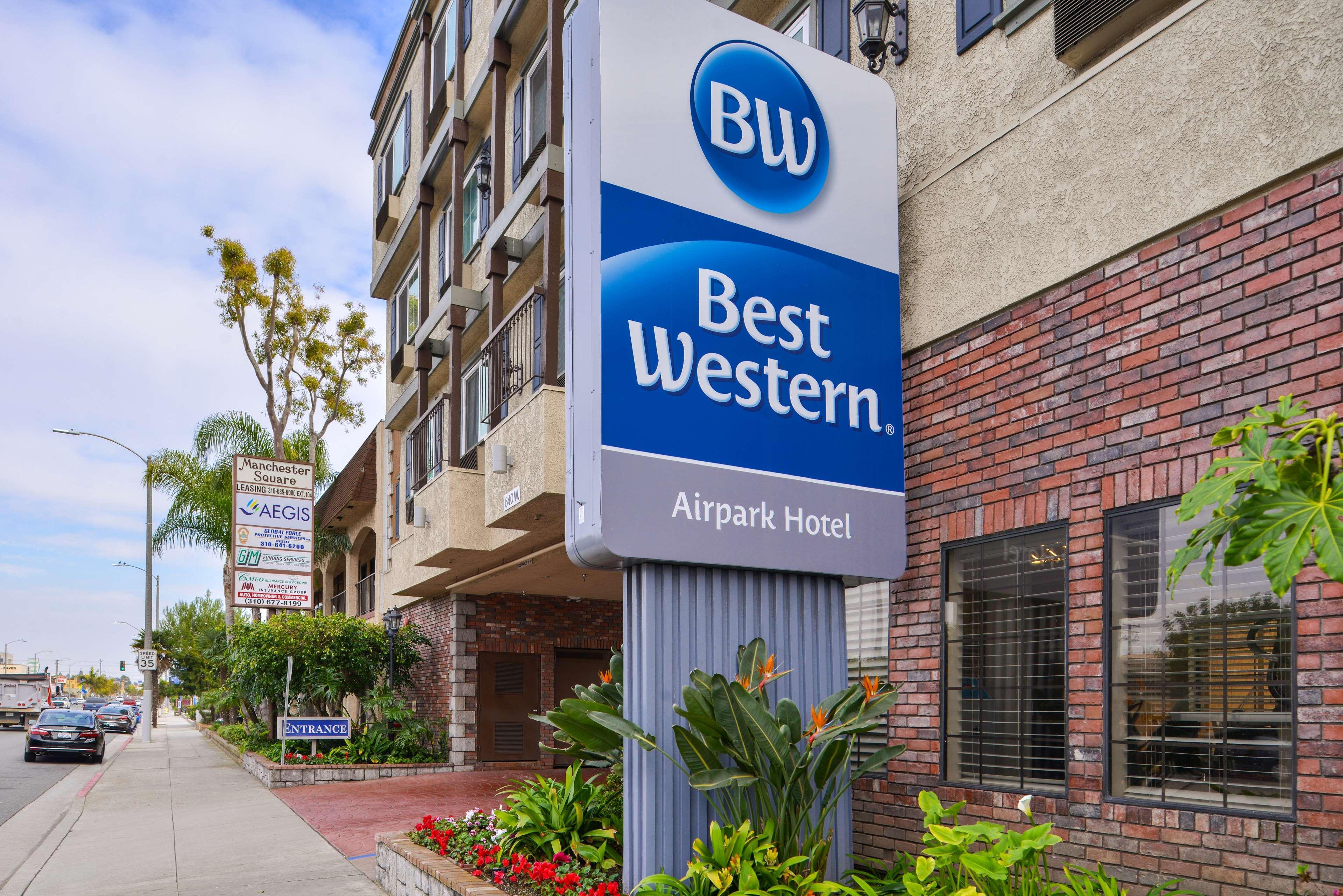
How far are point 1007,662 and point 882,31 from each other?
4796 mm

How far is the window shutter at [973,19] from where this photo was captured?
7.51 metres

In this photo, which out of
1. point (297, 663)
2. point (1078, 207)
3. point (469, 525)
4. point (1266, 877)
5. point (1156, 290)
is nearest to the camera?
point (1266, 877)

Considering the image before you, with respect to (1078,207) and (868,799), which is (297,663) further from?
(1078,207)

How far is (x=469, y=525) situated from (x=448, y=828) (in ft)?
22.1

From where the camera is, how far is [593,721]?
632cm

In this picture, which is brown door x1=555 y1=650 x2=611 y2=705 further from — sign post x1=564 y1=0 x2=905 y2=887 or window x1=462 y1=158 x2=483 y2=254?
sign post x1=564 y1=0 x2=905 y2=887

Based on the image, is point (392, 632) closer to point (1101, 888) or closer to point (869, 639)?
point (869, 639)

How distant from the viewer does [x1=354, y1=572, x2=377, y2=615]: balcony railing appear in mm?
27531

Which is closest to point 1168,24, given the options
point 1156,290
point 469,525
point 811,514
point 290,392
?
point 1156,290

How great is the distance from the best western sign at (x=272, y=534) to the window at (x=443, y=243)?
Answer: 5.30 m


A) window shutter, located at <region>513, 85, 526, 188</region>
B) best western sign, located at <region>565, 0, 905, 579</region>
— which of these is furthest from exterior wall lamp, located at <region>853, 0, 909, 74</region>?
window shutter, located at <region>513, 85, 526, 188</region>

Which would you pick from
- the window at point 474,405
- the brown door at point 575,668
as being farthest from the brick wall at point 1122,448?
the brown door at point 575,668

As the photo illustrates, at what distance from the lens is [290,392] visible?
31.2 m

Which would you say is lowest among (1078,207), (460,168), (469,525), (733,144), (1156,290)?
(469,525)
